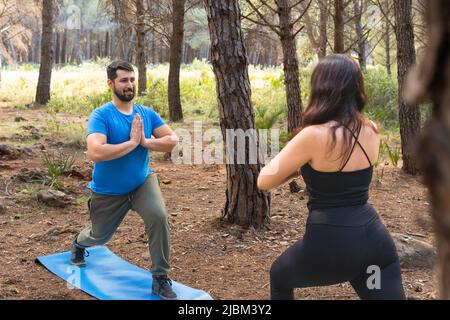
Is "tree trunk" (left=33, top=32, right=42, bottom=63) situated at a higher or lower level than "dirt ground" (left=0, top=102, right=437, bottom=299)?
higher

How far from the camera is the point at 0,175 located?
8.62 m

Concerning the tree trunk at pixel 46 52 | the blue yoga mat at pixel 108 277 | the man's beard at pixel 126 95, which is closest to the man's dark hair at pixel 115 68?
the man's beard at pixel 126 95

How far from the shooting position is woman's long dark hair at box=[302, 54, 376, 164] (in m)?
2.79

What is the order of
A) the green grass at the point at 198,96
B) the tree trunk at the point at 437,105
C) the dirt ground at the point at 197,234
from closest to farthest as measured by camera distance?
the tree trunk at the point at 437,105, the dirt ground at the point at 197,234, the green grass at the point at 198,96

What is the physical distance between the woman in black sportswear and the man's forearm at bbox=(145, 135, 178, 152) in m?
1.72

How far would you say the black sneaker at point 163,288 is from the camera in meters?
4.50

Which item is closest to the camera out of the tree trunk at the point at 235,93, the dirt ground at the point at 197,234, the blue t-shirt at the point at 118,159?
the blue t-shirt at the point at 118,159

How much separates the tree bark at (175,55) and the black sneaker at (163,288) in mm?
10194

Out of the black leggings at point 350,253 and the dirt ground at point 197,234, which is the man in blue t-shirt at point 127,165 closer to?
the dirt ground at point 197,234

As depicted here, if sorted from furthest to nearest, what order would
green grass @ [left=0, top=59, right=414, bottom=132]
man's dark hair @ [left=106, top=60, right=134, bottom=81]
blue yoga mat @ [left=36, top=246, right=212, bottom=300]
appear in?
green grass @ [left=0, top=59, right=414, bottom=132], blue yoga mat @ [left=36, top=246, right=212, bottom=300], man's dark hair @ [left=106, top=60, right=134, bottom=81]

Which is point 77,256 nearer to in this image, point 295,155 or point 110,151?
point 110,151

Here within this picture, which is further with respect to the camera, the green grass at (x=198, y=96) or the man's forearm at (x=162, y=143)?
the green grass at (x=198, y=96)

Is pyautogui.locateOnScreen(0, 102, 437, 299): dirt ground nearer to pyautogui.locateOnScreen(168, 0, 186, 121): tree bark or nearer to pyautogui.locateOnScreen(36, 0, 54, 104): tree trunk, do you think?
pyautogui.locateOnScreen(168, 0, 186, 121): tree bark

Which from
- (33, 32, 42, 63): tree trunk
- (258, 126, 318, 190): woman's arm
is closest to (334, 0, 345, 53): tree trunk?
(258, 126, 318, 190): woman's arm
